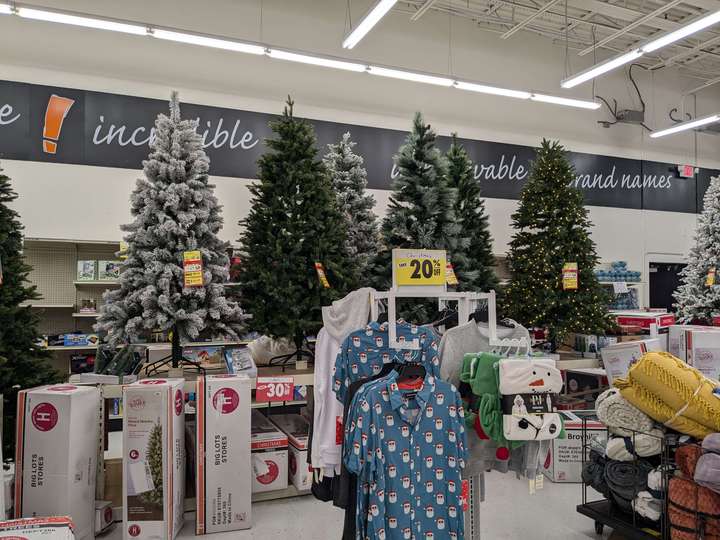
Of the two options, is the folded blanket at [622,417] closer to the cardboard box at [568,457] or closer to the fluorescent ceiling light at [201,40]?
the cardboard box at [568,457]

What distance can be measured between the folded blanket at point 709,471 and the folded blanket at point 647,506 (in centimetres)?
38

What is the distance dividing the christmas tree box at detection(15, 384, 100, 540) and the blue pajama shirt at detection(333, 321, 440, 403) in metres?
1.68

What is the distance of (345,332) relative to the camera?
10.7ft

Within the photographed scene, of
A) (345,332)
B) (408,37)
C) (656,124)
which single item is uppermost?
(408,37)

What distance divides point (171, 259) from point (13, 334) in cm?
116

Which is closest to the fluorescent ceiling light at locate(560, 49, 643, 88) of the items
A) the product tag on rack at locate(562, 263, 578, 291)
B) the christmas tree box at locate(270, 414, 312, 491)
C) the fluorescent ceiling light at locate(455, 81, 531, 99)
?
the fluorescent ceiling light at locate(455, 81, 531, 99)

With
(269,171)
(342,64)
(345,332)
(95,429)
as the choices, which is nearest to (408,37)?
(342,64)

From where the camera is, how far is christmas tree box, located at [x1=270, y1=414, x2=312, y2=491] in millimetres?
4180

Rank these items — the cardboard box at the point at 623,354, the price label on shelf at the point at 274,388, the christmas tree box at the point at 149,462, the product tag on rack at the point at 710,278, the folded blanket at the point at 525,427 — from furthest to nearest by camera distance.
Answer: the product tag on rack at the point at 710,278, the cardboard box at the point at 623,354, the price label on shelf at the point at 274,388, the christmas tree box at the point at 149,462, the folded blanket at the point at 525,427

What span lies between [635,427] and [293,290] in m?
2.52

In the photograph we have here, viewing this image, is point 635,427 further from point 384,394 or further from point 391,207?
point 391,207

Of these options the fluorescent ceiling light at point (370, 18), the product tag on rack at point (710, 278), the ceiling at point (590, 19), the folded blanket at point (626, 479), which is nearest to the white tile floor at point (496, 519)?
the folded blanket at point (626, 479)

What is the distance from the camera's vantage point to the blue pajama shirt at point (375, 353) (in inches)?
109

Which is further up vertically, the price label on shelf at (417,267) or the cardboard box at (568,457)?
the price label on shelf at (417,267)
